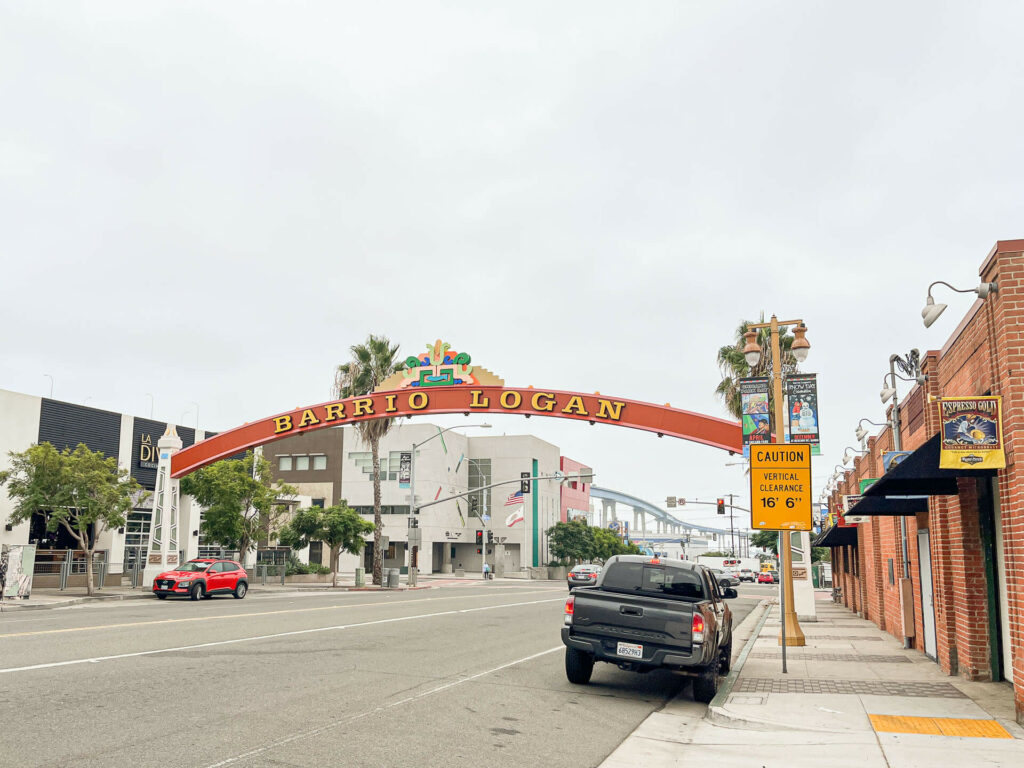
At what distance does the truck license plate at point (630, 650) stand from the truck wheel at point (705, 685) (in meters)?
0.82

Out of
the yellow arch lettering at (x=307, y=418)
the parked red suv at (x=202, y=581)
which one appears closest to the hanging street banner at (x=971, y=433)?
the parked red suv at (x=202, y=581)

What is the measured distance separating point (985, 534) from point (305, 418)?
27.7m

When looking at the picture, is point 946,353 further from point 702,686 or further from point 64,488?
point 64,488

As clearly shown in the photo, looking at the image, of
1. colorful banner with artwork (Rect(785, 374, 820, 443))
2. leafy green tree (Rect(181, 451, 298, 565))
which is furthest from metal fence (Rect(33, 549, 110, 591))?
colorful banner with artwork (Rect(785, 374, 820, 443))

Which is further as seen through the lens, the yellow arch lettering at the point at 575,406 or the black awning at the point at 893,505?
the yellow arch lettering at the point at 575,406

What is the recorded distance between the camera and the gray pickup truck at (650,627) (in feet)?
35.0

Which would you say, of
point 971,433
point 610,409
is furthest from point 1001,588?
point 610,409

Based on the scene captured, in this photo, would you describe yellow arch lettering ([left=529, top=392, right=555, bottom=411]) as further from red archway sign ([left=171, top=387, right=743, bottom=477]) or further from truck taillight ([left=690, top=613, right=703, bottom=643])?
truck taillight ([left=690, top=613, right=703, bottom=643])

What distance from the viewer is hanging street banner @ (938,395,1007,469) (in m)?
9.59

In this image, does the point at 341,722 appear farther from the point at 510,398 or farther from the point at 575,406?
the point at 510,398

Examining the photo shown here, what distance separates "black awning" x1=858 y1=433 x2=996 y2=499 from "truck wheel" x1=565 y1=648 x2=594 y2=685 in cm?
465

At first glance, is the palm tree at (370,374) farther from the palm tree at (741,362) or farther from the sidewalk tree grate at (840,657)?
the sidewalk tree grate at (840,657)

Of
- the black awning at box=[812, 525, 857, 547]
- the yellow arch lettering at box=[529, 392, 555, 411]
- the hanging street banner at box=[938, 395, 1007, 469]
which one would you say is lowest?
the black awning at box=[812, 525, 857, 547]

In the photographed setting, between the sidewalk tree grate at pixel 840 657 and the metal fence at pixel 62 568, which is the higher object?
the metal fence at pixel 62 568
